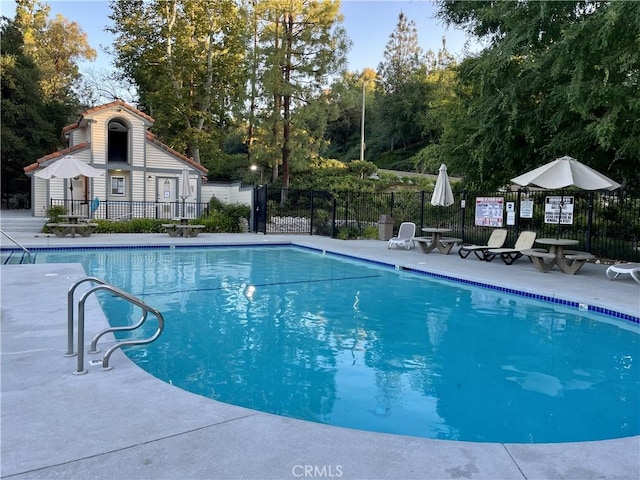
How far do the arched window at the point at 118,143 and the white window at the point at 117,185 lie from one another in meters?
0.98

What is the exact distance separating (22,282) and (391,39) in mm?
56342

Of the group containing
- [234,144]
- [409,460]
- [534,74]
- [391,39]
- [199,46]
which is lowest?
[409,460]

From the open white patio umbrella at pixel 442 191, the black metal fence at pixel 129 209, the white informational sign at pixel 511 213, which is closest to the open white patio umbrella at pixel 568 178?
the white informational sign at pixel 511 213

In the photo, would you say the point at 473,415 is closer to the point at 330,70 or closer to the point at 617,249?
the point at 617,249

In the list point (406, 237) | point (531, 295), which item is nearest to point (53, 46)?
point (406, 237)

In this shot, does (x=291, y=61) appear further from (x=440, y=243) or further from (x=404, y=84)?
(x=404, y=84)

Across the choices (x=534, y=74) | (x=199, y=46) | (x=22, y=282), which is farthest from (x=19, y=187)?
(x=534, y=74)

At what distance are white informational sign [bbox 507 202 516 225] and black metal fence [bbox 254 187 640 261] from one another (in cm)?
3

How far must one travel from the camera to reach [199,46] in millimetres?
28891

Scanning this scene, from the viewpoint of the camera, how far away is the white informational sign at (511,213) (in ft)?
43.7

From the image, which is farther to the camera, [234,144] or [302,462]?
[234,144]

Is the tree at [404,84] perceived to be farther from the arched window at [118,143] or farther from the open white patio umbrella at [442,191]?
the open white patio umbrella at [442,191]
